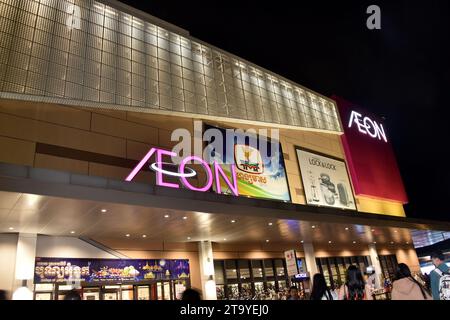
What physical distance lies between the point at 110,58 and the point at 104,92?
1.79 metres

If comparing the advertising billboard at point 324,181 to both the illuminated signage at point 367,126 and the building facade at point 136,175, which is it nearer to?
the building facade at point 136,175

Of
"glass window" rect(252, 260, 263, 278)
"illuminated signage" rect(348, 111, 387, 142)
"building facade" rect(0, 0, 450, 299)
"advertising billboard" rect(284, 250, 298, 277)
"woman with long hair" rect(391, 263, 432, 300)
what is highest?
"illuminated signage" rect(348, 111, 387, 142)

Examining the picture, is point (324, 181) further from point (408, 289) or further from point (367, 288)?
point (408, 289)

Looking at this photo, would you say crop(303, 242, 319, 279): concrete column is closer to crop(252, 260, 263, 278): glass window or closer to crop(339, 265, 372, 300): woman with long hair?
crop(252, 260, 263, 278): glass window

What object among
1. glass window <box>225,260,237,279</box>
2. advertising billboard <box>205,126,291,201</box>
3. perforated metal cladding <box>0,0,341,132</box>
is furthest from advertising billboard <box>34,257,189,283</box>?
perforated metal cladding <box>0,0,341,132</box>

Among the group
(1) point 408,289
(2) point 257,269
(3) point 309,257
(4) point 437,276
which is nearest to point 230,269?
(2) point 257,269

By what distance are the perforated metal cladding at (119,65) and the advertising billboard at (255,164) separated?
4.90ft

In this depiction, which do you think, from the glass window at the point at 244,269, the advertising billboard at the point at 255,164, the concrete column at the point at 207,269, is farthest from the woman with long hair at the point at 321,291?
the glass window at the point at 244,269

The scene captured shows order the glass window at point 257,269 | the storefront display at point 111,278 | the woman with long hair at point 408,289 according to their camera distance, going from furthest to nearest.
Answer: the glass window at point 257,269
the storefront display at point 111,278
the woman with long hair at point 408,289

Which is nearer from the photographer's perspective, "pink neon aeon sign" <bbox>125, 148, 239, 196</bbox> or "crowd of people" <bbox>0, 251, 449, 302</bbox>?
"crowd of people" <bbox>0, 251, 449, 302</bbox>

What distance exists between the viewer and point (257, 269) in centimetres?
1977

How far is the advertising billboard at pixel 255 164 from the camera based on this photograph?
17859 millimetres

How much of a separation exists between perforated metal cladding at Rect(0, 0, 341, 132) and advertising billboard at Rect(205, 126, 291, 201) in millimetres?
1493

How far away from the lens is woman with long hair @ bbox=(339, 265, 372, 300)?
533cm
